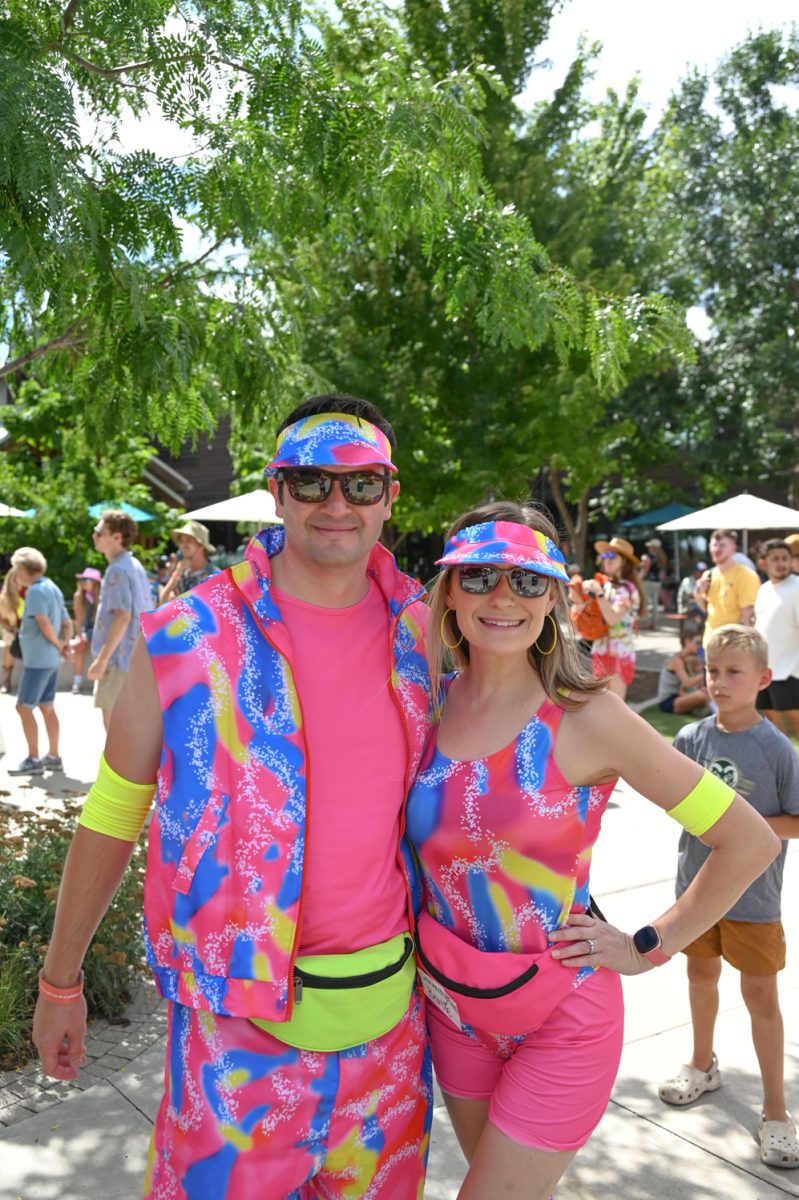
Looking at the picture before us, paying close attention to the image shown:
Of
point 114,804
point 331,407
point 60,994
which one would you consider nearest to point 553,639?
point 331,407

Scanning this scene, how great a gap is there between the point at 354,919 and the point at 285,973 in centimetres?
18

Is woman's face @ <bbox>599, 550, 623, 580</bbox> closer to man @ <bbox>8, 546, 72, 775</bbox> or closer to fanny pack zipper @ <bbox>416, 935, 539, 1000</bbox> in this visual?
man @ <bbox>8, 546, 72, 775</bbox>

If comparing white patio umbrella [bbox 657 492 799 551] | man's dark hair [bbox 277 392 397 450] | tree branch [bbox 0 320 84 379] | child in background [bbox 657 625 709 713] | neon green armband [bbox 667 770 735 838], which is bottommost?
child in background [bbox 657 625 709 713]

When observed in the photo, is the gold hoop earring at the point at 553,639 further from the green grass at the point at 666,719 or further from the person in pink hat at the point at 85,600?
the person in pink hat at the point at 85,600

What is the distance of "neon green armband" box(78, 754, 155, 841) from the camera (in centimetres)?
209

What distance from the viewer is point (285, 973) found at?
196 cm

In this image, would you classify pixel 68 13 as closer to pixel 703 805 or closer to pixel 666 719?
pixel 703 805

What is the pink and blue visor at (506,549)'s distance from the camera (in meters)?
2.24

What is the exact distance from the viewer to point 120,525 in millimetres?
8000

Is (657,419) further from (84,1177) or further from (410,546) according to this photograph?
(84,1177)

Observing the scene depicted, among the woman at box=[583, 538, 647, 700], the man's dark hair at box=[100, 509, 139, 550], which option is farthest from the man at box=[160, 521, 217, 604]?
the woman at box=[583, 538, 647, 700]

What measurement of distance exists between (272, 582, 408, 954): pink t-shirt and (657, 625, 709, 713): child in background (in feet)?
31.2

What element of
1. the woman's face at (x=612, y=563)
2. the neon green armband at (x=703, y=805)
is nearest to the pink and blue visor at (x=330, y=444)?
the neon green armband at (x=703, y=805)

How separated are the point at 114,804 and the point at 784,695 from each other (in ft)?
24.3
